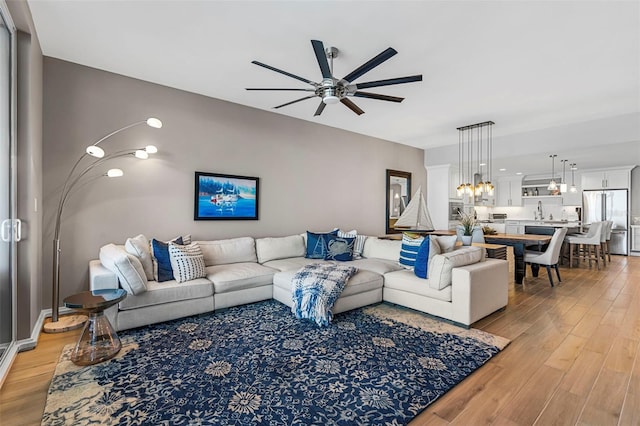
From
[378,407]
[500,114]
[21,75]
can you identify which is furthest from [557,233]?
[21,75]

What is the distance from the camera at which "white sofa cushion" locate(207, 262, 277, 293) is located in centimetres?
350

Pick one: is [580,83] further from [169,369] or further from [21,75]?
[21,75]

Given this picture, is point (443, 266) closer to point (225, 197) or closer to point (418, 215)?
point (418, 215)

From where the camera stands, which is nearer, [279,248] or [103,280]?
[103,280]

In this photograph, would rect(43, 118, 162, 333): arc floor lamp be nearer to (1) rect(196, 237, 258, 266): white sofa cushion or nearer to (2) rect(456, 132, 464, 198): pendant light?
(1) rect(196, 237, 258, 266): white sofa cushion

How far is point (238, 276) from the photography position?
3.64 meters

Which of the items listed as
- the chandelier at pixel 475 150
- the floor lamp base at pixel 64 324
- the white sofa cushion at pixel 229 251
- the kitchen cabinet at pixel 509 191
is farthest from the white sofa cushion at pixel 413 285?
the kitchen cabinet at pixel 509 191

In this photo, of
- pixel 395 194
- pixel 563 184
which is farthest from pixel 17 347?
pixel 563 184

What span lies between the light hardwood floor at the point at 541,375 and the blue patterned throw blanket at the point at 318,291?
1.40m

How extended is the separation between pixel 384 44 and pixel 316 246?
276cm

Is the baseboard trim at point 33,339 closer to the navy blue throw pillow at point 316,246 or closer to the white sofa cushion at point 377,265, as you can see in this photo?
the navy blue throw pillow at point 316,246

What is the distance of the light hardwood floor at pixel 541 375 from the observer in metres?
1.83

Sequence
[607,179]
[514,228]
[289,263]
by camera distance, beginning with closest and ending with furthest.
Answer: [289,263], [514,228], [607,179]

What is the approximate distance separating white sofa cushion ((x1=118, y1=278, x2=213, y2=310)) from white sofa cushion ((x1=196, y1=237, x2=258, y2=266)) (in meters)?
0.63
